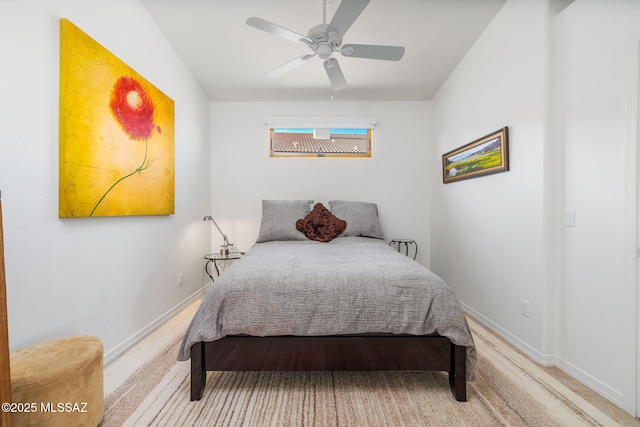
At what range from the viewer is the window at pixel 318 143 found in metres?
3.81

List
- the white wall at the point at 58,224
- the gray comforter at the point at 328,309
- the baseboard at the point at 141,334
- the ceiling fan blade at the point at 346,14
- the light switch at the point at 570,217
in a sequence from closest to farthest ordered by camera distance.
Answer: the white wall at the point at 58,224 → the gray comforter at the point at 328,309 → the ceiling fan blade at the point at 346,14 → the light switch at the point at 570,217 → the baseboard at the point at 141,334

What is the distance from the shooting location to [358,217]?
331 cm

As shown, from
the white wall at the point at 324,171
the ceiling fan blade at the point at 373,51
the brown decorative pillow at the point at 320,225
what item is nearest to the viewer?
the ceiling fan blade at the point at 373,51

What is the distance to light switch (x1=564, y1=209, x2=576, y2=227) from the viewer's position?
1.76m

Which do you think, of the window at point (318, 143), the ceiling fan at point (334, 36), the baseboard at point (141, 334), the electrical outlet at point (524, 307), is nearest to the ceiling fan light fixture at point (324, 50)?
the ceiling fan at point (334, 36)

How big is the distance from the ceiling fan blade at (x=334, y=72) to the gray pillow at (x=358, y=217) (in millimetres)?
1369

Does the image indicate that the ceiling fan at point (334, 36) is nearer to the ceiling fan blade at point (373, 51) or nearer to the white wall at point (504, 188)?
the ceiling fan blade at point (373, 51)

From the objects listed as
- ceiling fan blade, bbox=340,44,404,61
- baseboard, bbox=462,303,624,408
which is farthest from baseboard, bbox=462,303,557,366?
ceiling fan blade, bbox=340,44,404,61

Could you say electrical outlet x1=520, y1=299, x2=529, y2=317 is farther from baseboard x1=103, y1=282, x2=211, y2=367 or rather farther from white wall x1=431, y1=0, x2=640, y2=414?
baseboard x1=103, y1=282, x2=211, y2=367

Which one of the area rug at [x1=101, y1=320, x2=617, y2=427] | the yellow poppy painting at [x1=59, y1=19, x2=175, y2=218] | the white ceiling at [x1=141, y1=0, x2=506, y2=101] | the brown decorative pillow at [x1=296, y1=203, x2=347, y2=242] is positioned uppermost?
the white ceiling at [x1=141, y1=0, x2=506, y2=101]

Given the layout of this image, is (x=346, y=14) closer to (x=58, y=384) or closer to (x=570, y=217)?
(x=570, y=217)

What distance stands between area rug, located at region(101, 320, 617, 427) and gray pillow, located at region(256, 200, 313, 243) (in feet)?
5.00

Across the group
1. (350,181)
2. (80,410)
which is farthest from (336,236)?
(80,410)

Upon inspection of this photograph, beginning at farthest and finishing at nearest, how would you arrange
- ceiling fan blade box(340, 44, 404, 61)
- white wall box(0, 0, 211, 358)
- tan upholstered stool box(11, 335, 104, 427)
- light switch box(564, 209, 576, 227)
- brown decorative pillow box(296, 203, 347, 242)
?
1. brown decorative pillow box(296, 203, 347, 242)
2. ceiling fan blade box(340, 44, 404, 61)
3. light switch box(564, 209, 576, 227)
4. white wall box(0, 0, 211, 358)
5. tan upholstered stool box(11, 335, 104, 427)
